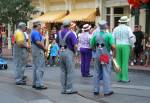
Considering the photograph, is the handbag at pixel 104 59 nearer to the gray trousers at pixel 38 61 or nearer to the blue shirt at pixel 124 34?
the gray trousers at pixel 38 61

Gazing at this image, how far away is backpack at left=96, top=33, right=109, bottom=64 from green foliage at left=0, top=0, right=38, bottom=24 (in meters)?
17.5

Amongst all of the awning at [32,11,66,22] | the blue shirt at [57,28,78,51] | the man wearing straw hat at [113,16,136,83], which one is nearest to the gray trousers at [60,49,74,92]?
the blue shirt at [57,28,78,51]

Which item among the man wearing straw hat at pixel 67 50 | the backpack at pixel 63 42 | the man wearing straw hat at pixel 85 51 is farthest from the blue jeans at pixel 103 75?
the man wearing straw hat at pixel 85 51

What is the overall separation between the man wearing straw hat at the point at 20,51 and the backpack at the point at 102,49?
2.53 meters

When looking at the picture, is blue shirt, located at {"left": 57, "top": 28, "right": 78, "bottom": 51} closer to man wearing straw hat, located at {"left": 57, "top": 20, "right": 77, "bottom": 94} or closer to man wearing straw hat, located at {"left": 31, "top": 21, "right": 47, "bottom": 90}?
man wearing straw hat, located at {"left": 57, "top": 20, "right": 77, "bottom": 94}

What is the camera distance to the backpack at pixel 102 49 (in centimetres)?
1165

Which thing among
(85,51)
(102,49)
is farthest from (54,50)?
(102,49)

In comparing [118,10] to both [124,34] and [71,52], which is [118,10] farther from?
[71,52]

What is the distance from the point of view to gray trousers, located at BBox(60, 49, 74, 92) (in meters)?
11.9

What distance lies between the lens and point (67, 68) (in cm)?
1195

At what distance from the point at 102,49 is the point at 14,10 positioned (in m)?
17.8

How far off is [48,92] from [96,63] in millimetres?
1461

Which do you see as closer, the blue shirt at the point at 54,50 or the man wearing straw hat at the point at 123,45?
the man wearing straw hat at the point at 123,45

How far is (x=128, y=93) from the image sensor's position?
12.1 meters
